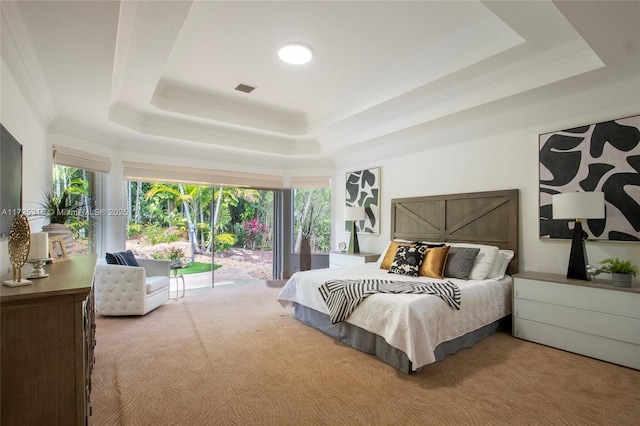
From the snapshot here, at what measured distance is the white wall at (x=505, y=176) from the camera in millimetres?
3176

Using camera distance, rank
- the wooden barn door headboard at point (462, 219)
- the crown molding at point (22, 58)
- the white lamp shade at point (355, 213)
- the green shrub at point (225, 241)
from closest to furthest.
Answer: the crown molding at point (22, 58), the wooden barn door headboard at point (462, 219), the white lamp shade at point (355, 213), the green shrub at point (225, 241)

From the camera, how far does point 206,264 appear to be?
5.69 meters

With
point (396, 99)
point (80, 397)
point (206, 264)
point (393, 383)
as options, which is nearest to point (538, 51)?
point (396, 99)

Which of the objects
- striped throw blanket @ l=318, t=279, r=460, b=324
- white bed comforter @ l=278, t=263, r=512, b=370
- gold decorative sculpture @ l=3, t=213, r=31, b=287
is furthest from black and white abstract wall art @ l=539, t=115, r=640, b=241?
gold decorative sculpture @ l=3, t=213, r=31, b=287

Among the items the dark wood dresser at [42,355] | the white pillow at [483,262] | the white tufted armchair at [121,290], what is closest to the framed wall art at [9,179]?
the dark wood dresser at [42,355]

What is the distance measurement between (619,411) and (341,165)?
4708mm

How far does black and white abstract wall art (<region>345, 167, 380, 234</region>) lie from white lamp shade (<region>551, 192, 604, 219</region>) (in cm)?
264

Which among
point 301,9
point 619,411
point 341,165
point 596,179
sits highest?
point 301,9

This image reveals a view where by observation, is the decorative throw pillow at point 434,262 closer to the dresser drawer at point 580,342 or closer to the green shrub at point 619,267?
the dresser drawer at point 580,342

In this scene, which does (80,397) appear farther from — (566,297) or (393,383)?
(566,297)

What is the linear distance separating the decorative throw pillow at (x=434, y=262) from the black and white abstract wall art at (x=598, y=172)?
1.01 meters

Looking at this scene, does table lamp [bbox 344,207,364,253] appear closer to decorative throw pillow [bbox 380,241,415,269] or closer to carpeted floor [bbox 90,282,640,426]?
decorative throw pillow [bbox 380,241,415,269]

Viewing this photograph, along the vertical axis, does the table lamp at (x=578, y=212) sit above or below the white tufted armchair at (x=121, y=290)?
above

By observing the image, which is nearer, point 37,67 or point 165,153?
point 37,67
